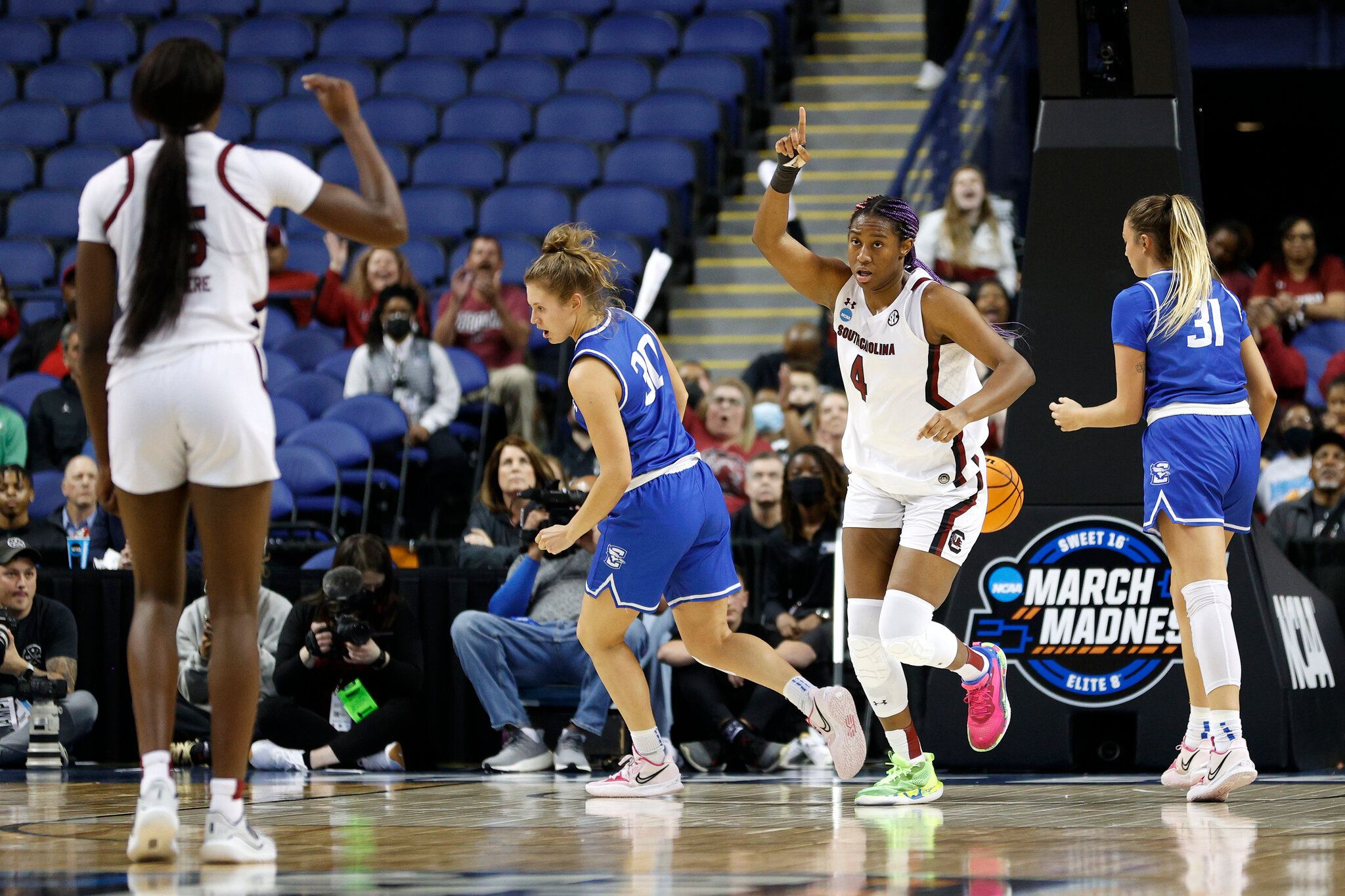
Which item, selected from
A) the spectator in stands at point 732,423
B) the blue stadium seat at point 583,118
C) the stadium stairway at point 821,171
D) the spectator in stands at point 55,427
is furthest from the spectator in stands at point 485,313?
the blue stadium seat at point 583,118

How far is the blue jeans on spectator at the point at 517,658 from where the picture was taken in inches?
302

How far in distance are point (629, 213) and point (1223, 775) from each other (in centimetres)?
778

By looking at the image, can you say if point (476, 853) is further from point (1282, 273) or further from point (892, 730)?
point (1282, 273)

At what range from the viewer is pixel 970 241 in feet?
35.8

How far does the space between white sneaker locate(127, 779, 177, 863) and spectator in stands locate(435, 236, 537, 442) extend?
7.17 metres

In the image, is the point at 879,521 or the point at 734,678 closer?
the point at 879,521

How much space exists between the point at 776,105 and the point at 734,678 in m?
7.87

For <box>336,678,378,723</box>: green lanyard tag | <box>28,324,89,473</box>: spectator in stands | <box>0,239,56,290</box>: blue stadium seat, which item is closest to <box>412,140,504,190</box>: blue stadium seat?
<box>0,239,56,290</box>: blue stadium seat

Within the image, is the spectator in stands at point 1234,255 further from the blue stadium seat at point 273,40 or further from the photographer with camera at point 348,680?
the blue stadium seat at point 273,40

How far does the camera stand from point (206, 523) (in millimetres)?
4016

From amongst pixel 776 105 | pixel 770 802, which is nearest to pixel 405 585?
pixel 770 802

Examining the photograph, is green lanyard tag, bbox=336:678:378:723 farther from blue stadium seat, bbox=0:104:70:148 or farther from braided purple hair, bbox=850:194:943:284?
blue stadium seat, bbox=0:104:70:148

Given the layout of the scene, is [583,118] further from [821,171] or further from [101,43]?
[101,43]

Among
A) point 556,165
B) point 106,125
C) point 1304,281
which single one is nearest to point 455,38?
point 556,165
